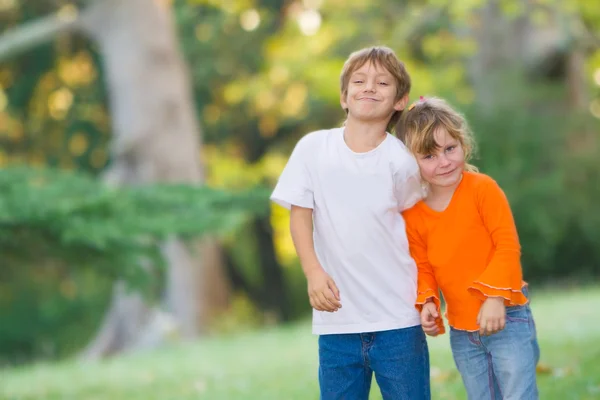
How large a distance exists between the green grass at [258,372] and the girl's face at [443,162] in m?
1.84

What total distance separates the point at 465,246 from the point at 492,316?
281mm

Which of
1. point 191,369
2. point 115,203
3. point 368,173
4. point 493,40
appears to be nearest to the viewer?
point 368,173

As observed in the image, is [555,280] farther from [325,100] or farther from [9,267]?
[9,267]

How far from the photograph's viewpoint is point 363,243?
3420mm

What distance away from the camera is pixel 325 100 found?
18.5 meters

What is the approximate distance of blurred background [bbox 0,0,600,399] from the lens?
701 centimetres

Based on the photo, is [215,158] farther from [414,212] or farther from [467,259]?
[467,259]

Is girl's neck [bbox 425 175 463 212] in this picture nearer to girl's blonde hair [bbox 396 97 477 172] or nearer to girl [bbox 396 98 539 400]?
girl [bbox 396 98 539 400]

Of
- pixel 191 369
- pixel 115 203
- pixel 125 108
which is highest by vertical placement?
pixel 125 108

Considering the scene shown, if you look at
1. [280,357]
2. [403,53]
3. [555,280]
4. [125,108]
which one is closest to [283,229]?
[403,53]

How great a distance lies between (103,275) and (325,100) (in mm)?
12193

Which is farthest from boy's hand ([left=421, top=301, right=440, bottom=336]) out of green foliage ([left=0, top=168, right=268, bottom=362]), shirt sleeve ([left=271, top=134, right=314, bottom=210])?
green foliage ([left=0, top=168, right=268, bottom=362])

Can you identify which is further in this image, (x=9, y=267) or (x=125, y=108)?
(x=125, y=108)

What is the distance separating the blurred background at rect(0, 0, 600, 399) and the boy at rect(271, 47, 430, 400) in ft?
8.75
